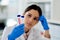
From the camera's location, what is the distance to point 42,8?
184 centimetres

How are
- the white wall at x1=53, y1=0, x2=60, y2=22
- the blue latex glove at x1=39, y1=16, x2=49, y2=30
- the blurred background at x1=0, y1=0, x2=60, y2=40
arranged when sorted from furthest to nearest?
the white wall at x1=53, y1=0, x2=60, y2=22
the blurred background at x1=0, y1=0, x2=60, y2=40
the blue latex glove at x1=39, y1=16, x2=49, y2=30

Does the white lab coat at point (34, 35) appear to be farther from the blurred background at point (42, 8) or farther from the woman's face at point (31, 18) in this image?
the blurred background at point (42, 8)

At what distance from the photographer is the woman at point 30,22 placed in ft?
2.82

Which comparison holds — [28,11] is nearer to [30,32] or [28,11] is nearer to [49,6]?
[30,32]

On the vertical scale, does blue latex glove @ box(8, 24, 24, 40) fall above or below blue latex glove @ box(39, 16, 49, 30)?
below

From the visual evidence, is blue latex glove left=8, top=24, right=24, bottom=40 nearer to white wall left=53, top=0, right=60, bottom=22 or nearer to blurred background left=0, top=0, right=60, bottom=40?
blurred background left=0, top=0, right=60, bottom=40

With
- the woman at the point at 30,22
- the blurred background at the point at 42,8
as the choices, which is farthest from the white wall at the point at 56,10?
the woman at the point at 30,22

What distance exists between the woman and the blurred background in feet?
0.52

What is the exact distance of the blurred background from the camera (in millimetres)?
1176

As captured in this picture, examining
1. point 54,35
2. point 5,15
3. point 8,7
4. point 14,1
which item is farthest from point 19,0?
point 54,35

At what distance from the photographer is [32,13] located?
2.85 ft

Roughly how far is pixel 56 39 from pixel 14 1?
154 centimetres

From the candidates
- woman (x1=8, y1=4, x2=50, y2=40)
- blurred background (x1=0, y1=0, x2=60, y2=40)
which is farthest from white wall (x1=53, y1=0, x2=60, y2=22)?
woman (x1=8, y1=4, x2=50, y2=40)

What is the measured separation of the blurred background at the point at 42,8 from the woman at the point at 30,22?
0.52 ft
